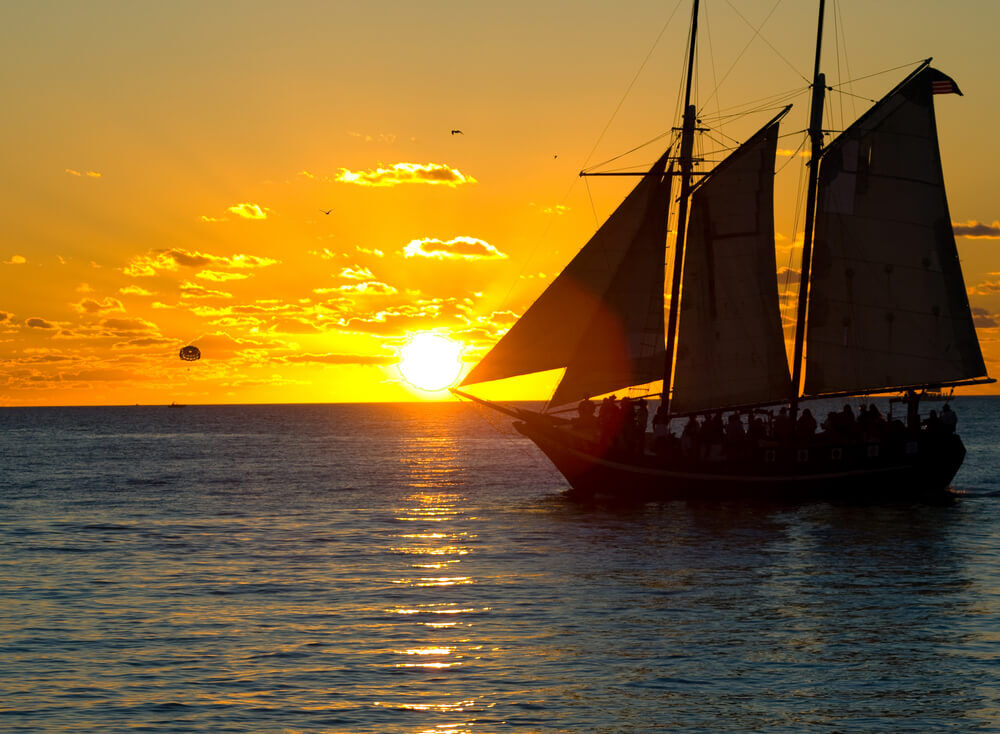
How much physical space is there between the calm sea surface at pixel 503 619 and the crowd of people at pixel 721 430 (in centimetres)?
292

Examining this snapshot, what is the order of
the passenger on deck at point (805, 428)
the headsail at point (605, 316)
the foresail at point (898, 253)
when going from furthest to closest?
the passenger on deck at point (805, 428)
the foresail at point (898, 253)
the headsail at point (605, 316)

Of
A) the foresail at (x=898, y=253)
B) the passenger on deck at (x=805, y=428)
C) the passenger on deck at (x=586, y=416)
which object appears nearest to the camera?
the foresail at (x=898, y=253)

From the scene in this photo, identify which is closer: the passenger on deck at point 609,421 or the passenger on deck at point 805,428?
the passenger on deck at point 609,421

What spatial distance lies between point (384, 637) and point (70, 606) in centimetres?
872

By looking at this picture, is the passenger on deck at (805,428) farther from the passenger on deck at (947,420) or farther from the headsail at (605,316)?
the headsail at (605,316)

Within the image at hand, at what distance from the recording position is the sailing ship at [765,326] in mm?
52188

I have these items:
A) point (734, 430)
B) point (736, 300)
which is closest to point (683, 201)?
point (736, 300)

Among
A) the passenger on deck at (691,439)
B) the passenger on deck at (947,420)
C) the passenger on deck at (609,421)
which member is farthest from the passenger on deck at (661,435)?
the passenger on deck at (947,420)

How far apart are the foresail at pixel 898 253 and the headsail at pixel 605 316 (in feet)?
26.7

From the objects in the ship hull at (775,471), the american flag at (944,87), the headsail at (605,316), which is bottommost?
the ship hull at (775,471)

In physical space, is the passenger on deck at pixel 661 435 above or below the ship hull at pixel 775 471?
above

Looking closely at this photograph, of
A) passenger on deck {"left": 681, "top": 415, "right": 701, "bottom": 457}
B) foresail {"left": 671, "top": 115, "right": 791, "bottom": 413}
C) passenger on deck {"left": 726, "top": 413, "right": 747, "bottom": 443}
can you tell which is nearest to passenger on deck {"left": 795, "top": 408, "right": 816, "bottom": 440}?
foresail {"left": 671, "top": 115, "right": 791, "bottom": 413}

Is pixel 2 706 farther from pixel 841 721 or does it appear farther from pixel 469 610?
pixel 841 721

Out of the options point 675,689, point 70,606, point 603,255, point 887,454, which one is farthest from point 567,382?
point 675,689
